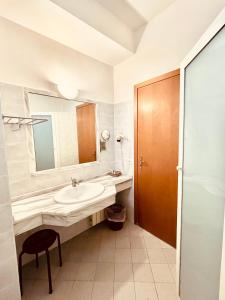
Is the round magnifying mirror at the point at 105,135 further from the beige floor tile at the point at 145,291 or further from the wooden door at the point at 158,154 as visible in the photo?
the beige floor tile at the point at 145,291

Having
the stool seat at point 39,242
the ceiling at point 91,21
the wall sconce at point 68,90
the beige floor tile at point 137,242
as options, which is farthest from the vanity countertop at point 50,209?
the ceiling at point 91,21

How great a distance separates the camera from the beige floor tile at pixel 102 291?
1196 mm

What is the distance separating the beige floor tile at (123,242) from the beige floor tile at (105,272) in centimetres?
27

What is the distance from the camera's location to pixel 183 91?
1.08 meters

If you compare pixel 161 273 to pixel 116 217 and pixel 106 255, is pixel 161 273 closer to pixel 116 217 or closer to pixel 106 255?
pixel 106 255

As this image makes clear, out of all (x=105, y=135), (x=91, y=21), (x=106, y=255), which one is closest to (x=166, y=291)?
(x=106, y=255)

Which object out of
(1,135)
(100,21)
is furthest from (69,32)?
(1,135)

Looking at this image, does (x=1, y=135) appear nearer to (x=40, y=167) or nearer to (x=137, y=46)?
(x=40, y=167)

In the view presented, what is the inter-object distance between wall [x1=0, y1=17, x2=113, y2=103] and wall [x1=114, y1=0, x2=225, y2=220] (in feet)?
1.19

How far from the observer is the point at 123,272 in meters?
1.41

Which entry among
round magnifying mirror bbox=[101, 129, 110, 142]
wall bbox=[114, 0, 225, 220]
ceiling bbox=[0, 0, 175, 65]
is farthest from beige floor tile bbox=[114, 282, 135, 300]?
ceiling bbox=[0, 0, 175, 65]

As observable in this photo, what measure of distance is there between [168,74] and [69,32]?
1.10 m

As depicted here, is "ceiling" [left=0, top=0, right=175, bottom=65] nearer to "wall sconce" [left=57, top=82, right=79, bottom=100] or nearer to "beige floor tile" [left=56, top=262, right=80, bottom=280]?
"wall sconce" [left=57, top=82, right=79, bottom=100]

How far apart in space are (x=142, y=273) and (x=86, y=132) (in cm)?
168
